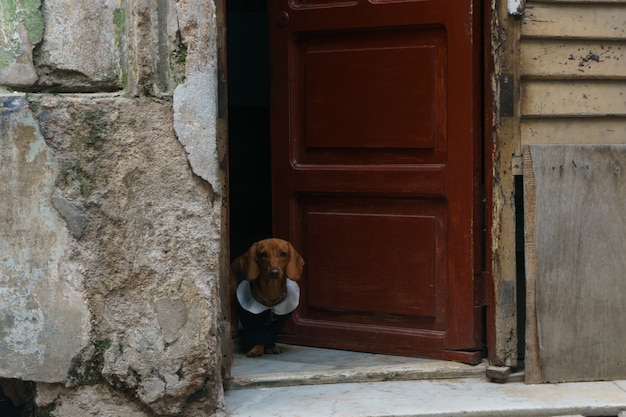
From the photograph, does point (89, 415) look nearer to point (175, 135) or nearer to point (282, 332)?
point (175, 135)

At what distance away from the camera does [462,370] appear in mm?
5145

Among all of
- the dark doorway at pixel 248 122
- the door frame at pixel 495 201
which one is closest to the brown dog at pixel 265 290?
the door frame at pixel 495 201

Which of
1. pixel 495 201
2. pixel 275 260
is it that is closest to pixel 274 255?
pixel 275 260

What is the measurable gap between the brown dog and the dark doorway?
190cm

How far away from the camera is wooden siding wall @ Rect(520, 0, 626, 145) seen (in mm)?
4961

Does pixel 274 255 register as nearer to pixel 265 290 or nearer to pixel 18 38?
pixel 265 290

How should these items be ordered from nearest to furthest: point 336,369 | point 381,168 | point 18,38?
point 18,38 < point 336,369 < point 381,168

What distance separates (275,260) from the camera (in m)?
5.44

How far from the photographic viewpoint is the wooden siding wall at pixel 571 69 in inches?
195

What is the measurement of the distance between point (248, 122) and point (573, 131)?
3.15 metres

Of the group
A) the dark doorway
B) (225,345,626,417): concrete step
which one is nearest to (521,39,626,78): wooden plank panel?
(225,345,626,417): concrete step

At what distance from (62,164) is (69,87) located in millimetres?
324

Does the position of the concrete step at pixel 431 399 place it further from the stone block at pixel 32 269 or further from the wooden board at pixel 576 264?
the stone block at pixel 32 269

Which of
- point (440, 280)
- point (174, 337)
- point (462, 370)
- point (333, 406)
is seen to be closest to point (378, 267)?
point (440, 280)
